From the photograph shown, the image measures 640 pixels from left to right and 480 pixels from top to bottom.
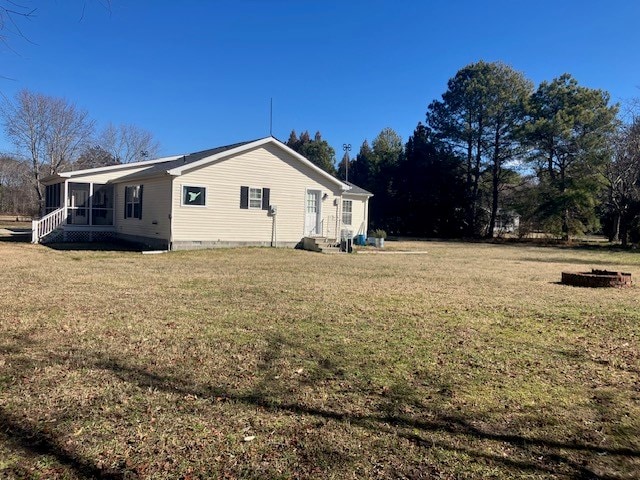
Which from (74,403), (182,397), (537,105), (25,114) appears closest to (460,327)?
(182,397)

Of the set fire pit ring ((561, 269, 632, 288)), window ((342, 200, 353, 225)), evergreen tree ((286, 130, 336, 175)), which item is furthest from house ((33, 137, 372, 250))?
evergreen tree ((286, 130, 336, 175))

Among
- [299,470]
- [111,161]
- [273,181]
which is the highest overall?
[111,161]

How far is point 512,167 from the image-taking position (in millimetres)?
36406

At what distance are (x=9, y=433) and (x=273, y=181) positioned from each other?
16405mm

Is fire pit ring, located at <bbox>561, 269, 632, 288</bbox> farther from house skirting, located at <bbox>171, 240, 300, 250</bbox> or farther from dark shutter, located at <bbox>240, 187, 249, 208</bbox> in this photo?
dark shutter, located at <bbox>240, 187, 249, 208</bbox>

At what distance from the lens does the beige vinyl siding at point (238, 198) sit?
1725 cm

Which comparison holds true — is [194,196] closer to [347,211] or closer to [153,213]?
[153,213]

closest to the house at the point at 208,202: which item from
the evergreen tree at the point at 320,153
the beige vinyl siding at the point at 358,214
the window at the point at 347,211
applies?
the window at the point at 347,211

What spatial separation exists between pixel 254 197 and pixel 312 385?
15213 millimetres

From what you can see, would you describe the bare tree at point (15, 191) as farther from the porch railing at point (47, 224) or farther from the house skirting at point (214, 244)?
the house skirting at point (214, 244)

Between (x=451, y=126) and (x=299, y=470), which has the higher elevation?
(x=451, y=126)

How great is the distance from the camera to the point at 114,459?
275 centimetres

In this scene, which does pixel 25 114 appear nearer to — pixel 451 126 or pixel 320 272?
pixel 451 126

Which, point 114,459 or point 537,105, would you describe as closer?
point 114,459
